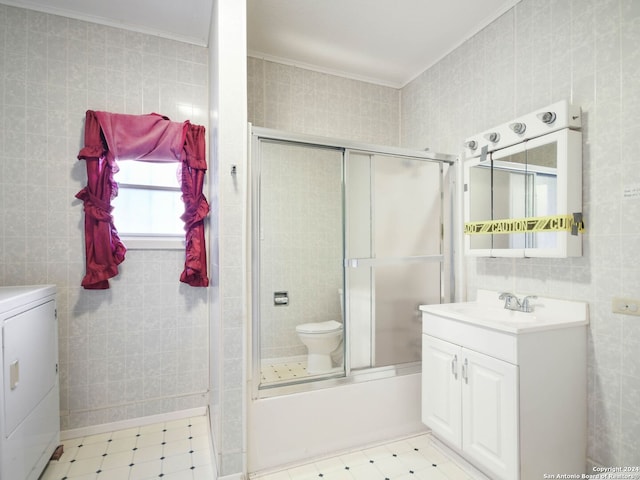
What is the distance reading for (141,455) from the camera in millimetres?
2041

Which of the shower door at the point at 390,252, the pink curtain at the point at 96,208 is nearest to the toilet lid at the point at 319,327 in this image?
the shower door at the point at 390,252

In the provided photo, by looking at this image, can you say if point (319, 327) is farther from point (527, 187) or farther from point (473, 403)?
point (527, 187)

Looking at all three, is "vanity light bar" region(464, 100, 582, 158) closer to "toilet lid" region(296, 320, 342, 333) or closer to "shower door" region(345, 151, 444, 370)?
"shower door" region(345, 151, 444, 370)

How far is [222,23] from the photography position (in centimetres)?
173

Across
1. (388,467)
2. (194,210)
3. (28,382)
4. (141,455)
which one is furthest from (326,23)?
(141,455)

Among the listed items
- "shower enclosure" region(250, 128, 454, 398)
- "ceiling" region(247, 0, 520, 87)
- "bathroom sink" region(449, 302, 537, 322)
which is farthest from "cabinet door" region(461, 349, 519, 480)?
"ceiling" region(247, 0, 520, 87)

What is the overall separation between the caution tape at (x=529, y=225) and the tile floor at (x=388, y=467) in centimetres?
139

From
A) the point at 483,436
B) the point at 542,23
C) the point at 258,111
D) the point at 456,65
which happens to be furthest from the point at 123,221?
the point at 542,23

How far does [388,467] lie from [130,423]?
1.77 m

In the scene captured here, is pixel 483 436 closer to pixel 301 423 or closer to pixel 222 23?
pixel 301 423

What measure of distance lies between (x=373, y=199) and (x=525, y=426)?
1482 millimetres

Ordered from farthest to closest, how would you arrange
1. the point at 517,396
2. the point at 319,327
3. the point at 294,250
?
the point at 319,327
the point at 294,250
the point at 517,396

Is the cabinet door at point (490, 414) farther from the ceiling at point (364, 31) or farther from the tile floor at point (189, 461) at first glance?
the ceiling at point (364, 31)

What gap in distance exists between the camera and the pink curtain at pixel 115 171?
7.14ft
